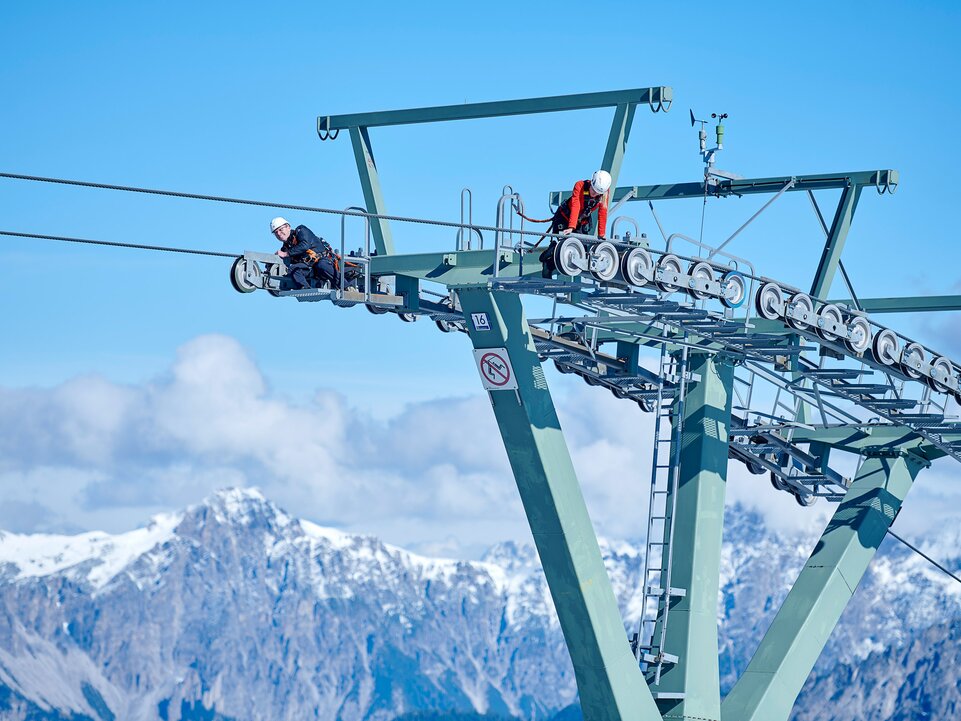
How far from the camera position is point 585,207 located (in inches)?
1201

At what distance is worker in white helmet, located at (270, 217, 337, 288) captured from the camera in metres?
30.5

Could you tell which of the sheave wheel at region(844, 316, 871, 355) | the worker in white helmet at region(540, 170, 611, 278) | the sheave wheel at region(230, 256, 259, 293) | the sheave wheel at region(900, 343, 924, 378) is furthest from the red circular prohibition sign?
the sheave wheel at region(900, 343, 924, 378)

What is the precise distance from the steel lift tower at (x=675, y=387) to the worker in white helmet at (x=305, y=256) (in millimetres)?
319

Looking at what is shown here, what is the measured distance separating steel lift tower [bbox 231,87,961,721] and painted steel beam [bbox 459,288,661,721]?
0.04 m

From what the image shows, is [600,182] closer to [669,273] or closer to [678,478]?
[669,273]

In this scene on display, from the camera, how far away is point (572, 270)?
2856 cm

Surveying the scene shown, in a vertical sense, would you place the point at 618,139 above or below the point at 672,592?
above

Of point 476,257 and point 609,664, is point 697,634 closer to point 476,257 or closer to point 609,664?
point 609,664

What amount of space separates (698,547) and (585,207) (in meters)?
9.59

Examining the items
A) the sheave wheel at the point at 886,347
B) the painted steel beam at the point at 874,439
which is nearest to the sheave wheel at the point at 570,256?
the sheave wheel at the point at 886,347

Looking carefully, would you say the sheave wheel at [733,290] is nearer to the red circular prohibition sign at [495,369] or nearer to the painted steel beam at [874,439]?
the red circular prohibition sign at [495,369]

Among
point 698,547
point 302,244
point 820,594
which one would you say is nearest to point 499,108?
point 302,244

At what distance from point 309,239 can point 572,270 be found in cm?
502

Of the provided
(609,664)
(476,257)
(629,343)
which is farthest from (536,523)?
(629,343)
